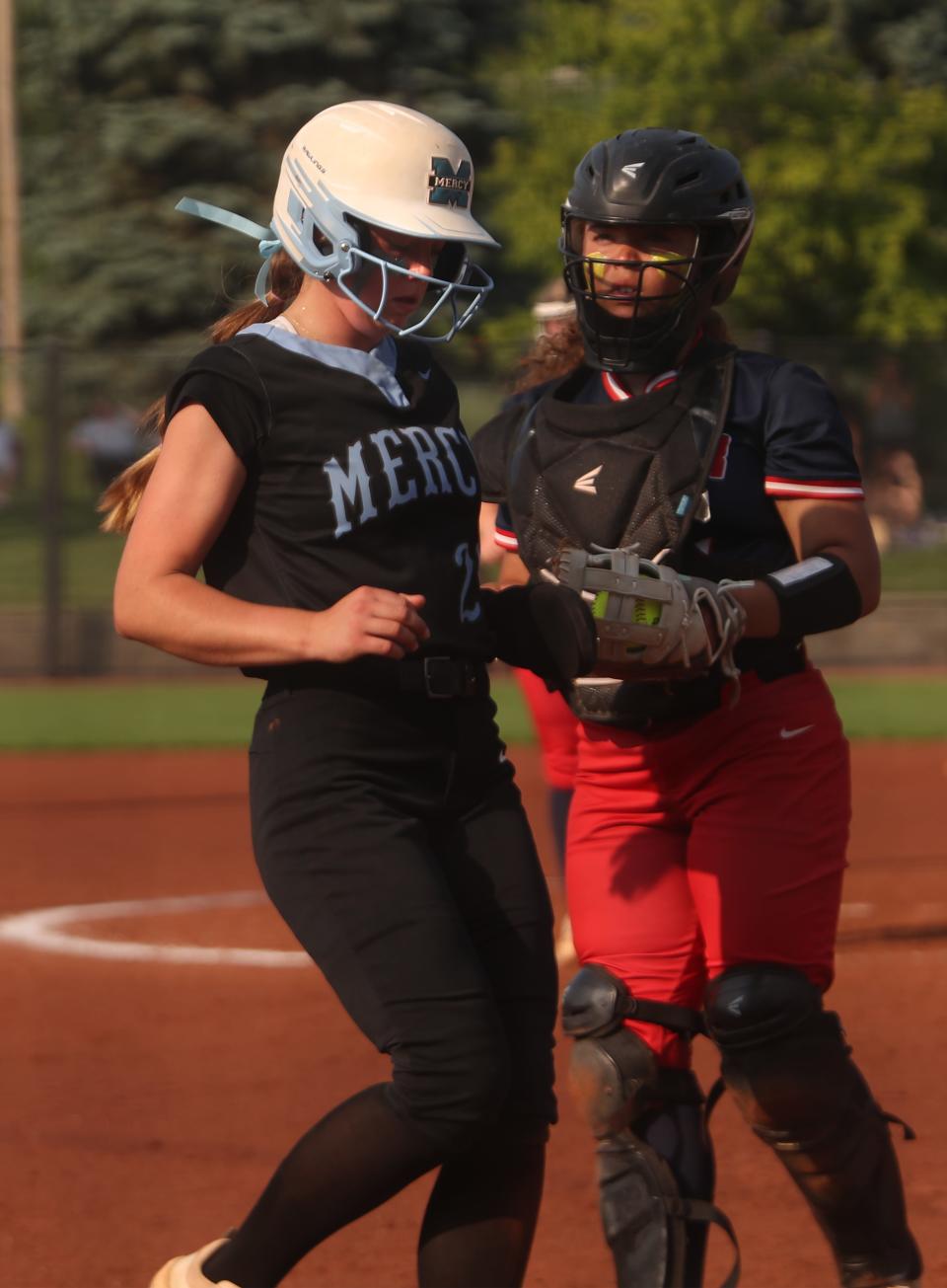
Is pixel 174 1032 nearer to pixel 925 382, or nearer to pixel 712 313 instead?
pixel 712 313

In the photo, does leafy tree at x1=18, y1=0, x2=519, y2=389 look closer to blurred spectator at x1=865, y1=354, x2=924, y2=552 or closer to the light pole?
the light pole

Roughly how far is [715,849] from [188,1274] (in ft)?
3.63

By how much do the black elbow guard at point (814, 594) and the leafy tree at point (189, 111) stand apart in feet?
69.3

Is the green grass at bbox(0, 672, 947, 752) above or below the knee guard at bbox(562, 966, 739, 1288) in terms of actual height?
below

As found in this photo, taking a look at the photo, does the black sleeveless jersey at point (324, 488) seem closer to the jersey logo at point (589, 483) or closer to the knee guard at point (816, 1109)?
the jersey logo at point (589, 483)

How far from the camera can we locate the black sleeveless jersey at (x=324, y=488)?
3088mm

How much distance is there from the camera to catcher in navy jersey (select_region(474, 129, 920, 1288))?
→ 3.42m

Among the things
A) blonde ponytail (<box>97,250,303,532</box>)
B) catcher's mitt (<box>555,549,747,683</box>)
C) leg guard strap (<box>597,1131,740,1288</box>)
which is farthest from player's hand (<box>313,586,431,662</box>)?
leg guard strap (<box>597,1131,740,1288</box>)

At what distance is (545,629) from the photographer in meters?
3.23

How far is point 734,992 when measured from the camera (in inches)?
134

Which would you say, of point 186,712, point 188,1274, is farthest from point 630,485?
point 186,712

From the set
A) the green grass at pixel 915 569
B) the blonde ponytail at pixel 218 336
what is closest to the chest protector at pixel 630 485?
the blonde ponytail at pixel 218 336

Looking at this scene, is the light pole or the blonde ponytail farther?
the light pole

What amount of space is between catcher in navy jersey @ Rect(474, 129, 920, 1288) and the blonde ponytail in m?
0.56
